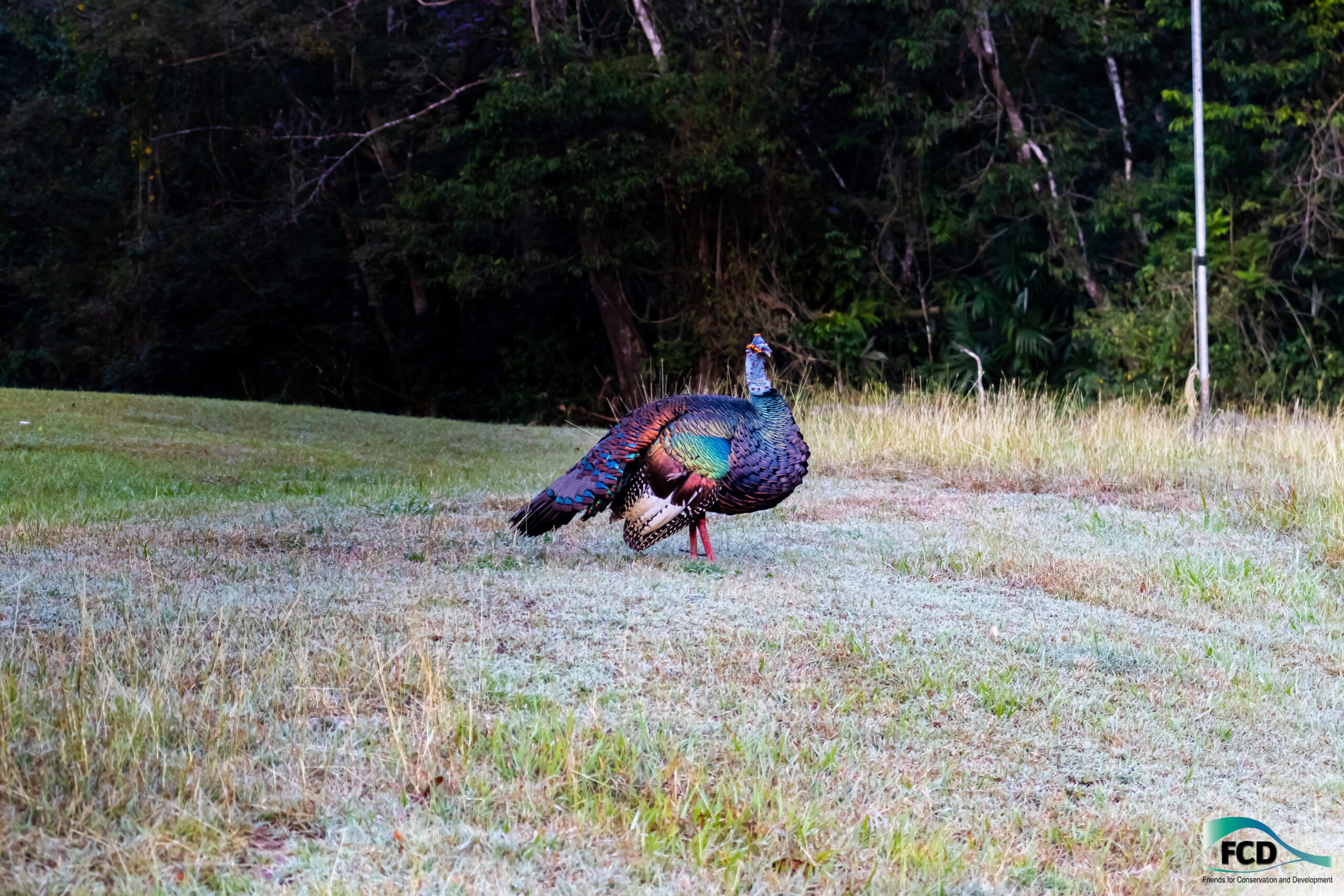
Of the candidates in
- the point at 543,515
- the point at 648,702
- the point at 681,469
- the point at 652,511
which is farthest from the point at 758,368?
the point at 648,702

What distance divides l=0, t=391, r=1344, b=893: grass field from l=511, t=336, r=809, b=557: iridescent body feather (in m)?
0.30

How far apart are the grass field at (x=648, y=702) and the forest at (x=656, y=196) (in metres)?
10.3

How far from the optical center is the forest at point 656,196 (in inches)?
700

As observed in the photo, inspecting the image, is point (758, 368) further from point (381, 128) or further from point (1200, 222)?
point (381, 128)

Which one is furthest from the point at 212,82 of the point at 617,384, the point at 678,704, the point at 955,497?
the point at 678,704

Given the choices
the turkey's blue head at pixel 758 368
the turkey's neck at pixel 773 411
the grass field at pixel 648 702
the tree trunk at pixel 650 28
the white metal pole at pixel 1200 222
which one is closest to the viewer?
the grass field at pixel 648 702

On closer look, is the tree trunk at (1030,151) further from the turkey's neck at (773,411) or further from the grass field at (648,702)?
the turkey's neck at (773,411)

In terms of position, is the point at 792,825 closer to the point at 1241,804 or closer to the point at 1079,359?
the point at 1241,804

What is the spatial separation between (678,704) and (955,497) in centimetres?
584

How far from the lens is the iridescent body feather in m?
6.18

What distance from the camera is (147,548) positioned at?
6.73 m

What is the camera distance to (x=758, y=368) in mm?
6688

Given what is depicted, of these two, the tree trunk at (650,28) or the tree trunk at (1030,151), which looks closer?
the tree trunk at (1030,151)

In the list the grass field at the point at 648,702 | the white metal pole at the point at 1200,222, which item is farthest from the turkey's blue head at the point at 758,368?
the white metal pole at the point at 1200,222
